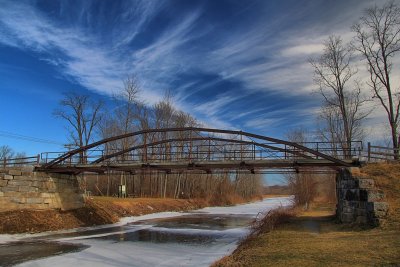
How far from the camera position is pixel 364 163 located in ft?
78.3

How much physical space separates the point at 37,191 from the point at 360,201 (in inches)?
941

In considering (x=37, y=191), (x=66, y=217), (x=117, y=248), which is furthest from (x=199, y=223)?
(x=117, y=248)

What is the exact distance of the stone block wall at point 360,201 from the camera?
18453mm

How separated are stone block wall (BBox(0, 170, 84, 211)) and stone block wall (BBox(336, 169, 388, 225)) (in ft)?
73.9

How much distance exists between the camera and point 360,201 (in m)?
20.5

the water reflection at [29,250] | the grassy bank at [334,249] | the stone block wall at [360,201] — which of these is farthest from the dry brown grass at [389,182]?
the water reflection at [29,250]

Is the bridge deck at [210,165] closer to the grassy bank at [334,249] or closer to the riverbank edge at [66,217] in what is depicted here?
the riverbank edge at [66,217]

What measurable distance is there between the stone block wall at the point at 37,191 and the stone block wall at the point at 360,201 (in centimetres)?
2252

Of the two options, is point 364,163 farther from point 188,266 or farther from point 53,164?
point 53,164

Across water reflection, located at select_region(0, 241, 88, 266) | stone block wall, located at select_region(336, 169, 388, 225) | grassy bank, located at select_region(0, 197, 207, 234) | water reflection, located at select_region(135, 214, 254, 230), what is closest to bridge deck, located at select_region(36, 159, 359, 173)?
stone block wall, located at select_region(336, 169, 388, 225)

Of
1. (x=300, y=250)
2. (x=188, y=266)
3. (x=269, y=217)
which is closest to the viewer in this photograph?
(x=300, y=250)

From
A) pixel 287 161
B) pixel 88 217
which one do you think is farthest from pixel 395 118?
pixel 88 217

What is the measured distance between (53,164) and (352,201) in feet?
75.3

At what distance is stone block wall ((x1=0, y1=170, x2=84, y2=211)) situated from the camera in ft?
89.7
